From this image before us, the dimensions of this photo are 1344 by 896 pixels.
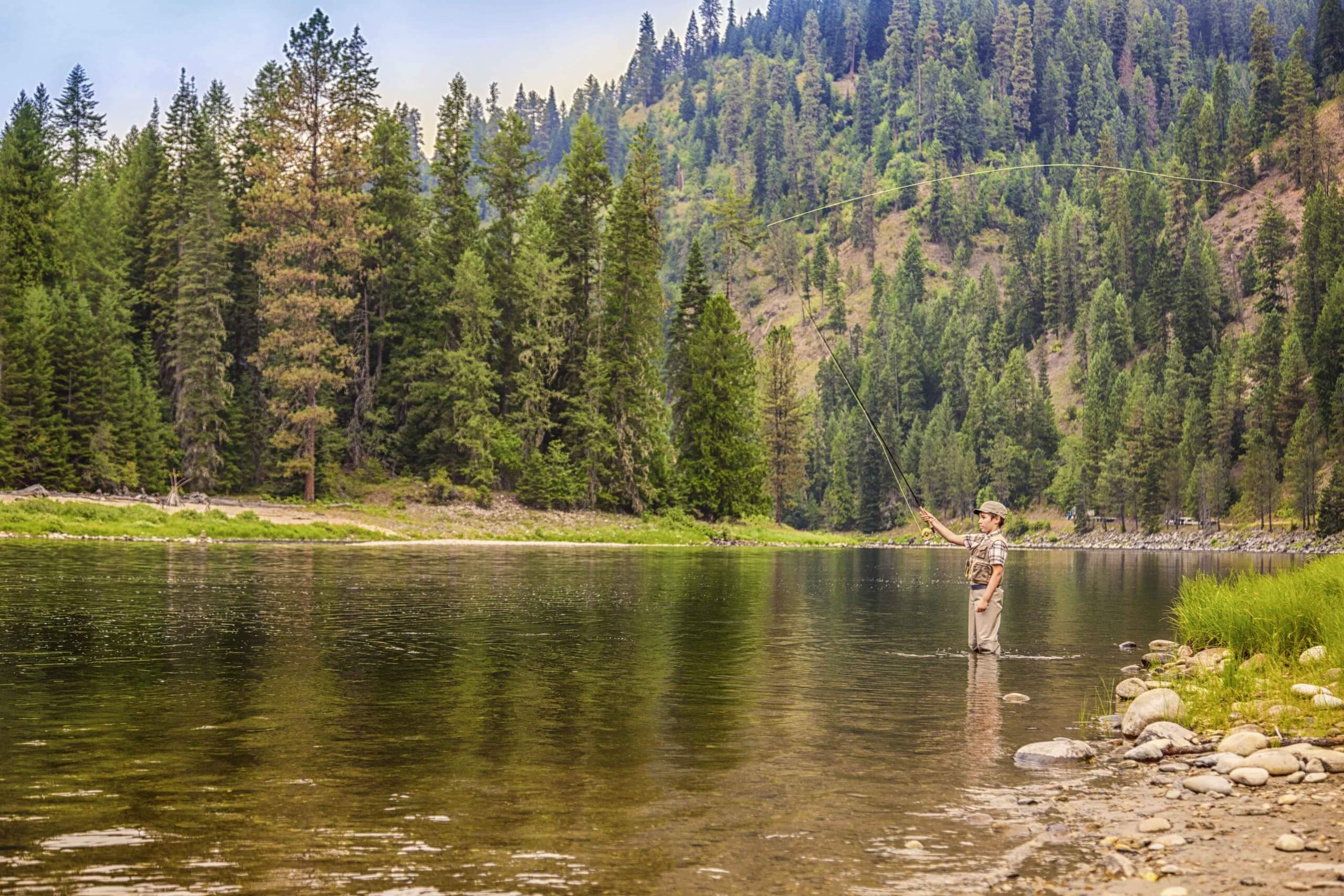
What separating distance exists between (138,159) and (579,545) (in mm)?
37869

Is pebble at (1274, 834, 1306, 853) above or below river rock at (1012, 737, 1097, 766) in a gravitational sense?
above

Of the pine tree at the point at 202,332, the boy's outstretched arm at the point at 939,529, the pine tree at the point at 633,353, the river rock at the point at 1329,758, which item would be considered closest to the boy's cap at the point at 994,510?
the boy's outstretched arm at the point at 939,529

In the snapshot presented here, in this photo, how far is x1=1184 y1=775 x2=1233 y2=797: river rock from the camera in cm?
876

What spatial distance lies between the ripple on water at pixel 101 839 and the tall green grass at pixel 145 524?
37989 millimetres

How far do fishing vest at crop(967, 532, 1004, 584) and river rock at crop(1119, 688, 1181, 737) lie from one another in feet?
14.6

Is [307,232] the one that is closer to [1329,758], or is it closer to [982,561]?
[982,561]

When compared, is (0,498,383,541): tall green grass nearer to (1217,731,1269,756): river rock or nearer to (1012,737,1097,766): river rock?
(1012,737,1097,766): river rock

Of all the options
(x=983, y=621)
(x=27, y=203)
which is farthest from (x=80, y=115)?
(x=983, y=621)

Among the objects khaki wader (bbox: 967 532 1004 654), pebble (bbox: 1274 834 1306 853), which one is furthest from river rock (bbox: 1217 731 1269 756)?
khaki wader (bbox: 967 532 1004 654)

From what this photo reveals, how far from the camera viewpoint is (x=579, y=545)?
188 feet

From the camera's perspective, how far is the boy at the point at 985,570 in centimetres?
1641

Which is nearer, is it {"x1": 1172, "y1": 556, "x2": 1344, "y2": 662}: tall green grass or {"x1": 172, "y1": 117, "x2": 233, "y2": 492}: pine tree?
{"x1": 1172, "y1": 556, "x2": 1344, "y2": 662}: tall green grass

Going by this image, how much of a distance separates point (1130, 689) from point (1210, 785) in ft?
17.2

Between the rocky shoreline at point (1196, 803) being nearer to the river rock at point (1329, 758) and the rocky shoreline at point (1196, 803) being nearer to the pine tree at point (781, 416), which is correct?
the river rock at point (1329, 758)
